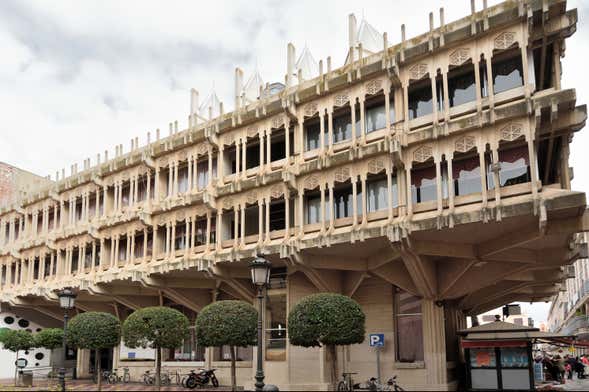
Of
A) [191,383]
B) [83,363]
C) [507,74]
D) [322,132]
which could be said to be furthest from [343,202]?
[83,363]

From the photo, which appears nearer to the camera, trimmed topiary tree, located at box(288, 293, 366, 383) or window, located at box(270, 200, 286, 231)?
trimmed topiary tree, located at box(288, 293, 366, 383)

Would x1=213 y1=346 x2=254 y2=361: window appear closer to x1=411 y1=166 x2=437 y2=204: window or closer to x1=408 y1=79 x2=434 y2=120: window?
x1=411 y1=166 x2=437 y2=204: window

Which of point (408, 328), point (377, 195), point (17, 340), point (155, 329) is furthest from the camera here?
point (17, 340)

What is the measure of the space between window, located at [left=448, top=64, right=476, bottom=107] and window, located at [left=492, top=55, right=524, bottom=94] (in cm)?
84

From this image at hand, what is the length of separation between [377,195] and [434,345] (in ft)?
21.6

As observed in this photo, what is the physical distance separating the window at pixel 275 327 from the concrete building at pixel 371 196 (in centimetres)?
8

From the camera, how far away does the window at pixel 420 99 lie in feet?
79.5

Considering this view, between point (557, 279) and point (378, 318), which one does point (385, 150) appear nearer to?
point (378, 318)

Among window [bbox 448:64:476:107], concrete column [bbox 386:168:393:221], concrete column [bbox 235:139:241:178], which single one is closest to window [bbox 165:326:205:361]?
concrete column [bbox 235:139:241:178]

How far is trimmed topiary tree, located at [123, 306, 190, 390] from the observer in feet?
79.3

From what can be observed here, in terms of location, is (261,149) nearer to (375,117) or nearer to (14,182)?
(375,117)

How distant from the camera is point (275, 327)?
29.4 meters

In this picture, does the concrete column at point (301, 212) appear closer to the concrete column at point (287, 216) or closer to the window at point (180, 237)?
the concrete column at point (287, 216)

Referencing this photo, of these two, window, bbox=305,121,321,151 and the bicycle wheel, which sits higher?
window, bbox=305,121,321,151
